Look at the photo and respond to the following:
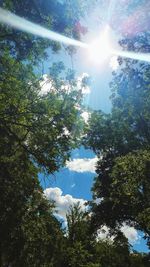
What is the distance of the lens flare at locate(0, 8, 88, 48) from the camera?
17.5 metres

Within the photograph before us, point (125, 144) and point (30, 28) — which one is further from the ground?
point (125, 144)

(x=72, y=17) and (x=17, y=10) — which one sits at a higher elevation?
(x=72, y=17)

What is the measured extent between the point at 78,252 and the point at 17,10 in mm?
14263

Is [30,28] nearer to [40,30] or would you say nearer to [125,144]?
[40,30]

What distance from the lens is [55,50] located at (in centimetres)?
2158

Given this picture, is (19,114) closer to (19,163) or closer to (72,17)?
(19,163)

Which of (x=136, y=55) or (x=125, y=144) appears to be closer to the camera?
(x=136, y=55)

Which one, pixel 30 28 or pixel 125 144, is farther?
pixel 125 144

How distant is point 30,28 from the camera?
760 inches

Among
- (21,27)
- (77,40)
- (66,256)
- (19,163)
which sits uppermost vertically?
(77,40)

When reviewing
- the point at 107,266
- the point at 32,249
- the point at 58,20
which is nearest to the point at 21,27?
the point at 58,20

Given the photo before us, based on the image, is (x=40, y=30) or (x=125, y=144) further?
(x=125, y=144)

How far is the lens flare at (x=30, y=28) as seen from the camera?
17.5m

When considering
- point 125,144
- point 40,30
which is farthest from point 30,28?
point 125,144
